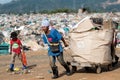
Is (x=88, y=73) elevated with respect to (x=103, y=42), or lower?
lower

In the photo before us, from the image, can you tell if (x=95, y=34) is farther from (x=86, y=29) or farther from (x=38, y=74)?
(x=38, y=74)

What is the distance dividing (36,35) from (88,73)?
592 inches

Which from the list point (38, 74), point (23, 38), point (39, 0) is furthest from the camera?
point (39, 0)

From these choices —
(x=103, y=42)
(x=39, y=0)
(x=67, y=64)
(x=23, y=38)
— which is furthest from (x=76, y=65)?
(x=39, y=0)

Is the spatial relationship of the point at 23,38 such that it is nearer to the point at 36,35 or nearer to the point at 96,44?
the point at 36,35

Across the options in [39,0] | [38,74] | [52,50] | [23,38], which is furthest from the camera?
[39,0]

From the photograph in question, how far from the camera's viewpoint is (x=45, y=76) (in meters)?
11.3

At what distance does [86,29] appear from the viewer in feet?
36.1

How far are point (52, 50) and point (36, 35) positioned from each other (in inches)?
600

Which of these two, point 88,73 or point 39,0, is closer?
point 88,73

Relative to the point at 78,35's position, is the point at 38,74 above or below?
below

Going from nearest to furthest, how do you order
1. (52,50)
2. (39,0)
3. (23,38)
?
(52,50) → (23,38) → (39,0)

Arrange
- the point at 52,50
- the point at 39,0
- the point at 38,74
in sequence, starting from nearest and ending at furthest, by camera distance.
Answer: the point at 52,50
the point at 38,74
the point at 39,0

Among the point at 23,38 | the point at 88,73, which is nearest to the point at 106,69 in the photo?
the point at 88,73
